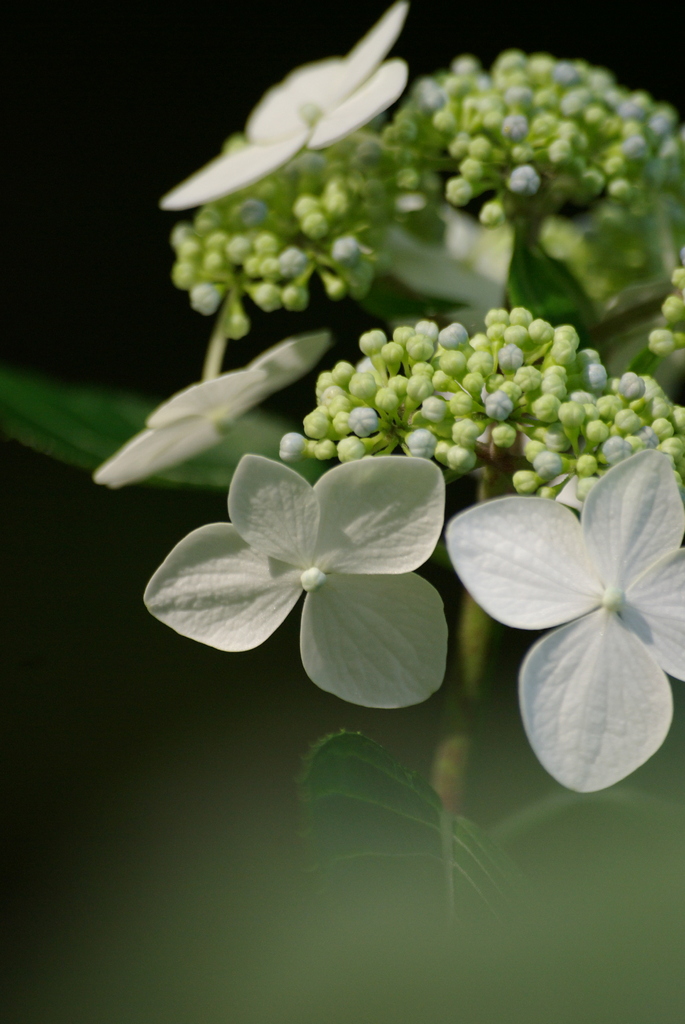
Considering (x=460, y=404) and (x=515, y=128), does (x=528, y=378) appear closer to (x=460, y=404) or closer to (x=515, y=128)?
(x=460, y=404)

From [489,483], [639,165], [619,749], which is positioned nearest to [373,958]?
[619,749]

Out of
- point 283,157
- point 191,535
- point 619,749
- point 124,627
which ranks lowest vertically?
point 124,627

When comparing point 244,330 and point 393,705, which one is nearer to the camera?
point 393,705

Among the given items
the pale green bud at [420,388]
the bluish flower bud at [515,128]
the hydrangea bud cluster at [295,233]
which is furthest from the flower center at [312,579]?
the bluish flower bud at [515,128]

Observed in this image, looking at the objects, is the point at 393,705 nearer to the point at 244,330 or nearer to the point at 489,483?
the point at 489,483

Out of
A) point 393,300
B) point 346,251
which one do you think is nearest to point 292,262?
point 346,251

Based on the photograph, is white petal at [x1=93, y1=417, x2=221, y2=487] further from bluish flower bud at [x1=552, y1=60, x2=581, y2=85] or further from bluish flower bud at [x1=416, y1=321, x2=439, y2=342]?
bluish flower bud at [x1=552, y1=60, x2=581, y2=85]

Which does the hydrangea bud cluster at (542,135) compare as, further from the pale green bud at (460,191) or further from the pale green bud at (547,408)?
the pale green bud at (547,408)
